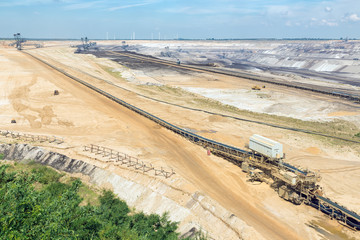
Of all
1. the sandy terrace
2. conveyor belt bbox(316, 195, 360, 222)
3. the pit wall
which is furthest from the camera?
the sandy terrace

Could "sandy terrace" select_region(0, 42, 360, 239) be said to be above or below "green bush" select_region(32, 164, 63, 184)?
above

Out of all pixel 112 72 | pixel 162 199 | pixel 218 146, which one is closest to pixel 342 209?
pixel 218 146

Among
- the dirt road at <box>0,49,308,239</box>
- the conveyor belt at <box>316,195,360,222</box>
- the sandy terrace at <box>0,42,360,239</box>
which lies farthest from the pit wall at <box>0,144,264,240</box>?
the conveyor belt at <box>316,195,360,222</box>

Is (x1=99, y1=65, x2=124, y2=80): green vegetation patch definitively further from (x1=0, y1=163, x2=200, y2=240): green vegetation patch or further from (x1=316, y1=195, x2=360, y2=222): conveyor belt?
(x1=316, y1=195, x2=360, y2=222): conveyor belt

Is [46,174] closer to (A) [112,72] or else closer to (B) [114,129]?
(B) [114,129]

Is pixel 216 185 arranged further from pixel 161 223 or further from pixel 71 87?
pixel 71 87

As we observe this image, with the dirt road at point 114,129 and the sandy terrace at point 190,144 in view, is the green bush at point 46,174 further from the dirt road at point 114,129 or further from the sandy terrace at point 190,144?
the dirt road at point 114,129

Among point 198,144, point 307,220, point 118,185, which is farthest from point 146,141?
point 307,220
